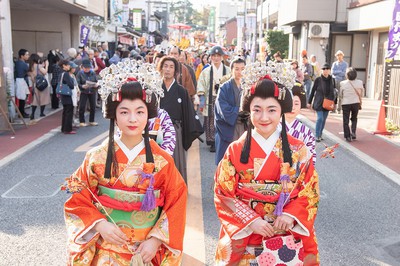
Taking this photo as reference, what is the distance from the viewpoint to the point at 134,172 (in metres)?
2.74

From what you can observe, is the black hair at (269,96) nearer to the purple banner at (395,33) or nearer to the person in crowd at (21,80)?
the purple banner at (395,33)

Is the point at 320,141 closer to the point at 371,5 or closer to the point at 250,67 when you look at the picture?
the point at 250,67

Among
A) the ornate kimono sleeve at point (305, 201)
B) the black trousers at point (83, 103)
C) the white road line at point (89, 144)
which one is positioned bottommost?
the white road line at point (89, 144)

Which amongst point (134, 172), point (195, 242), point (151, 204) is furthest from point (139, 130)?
point (195, 242)

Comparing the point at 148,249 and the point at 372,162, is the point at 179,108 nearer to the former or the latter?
the point at 148,249

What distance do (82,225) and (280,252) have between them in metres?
1.16

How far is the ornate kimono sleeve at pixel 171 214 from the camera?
2721 millimetres

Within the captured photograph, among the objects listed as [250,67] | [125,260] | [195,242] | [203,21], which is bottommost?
[195,242]

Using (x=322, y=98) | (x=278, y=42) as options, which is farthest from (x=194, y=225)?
(x=278, y=42)

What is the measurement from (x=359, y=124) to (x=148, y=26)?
46.8m

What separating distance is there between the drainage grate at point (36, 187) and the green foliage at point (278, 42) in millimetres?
24918

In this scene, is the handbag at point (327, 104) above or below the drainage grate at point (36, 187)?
above

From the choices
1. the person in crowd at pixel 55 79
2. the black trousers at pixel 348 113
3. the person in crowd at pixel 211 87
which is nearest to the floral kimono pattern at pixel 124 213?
the person in crowd at pixel 211 87

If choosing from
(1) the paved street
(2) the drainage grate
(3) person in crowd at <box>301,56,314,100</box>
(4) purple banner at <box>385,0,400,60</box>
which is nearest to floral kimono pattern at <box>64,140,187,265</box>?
(1) the paved street
